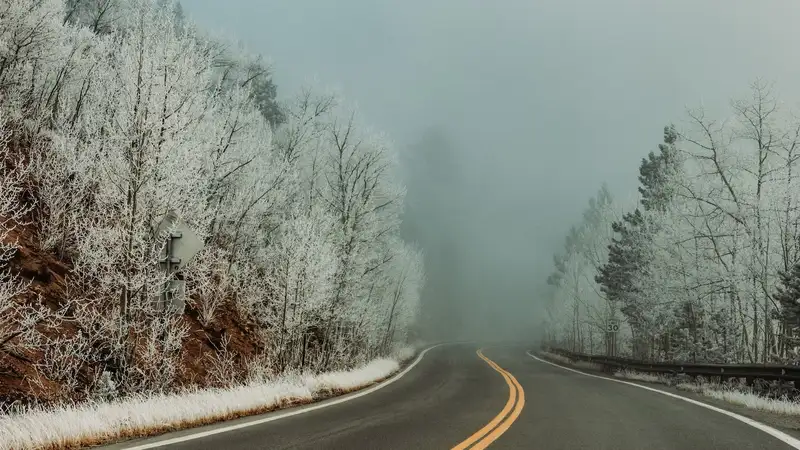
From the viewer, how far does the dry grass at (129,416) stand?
18.8 feet

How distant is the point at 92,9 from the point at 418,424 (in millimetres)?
34646

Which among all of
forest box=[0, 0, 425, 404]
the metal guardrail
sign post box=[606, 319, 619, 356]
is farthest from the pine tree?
forest box=[0, 0, 425, 404]

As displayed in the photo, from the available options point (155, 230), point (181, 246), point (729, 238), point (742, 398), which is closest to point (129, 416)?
point (181, 246)

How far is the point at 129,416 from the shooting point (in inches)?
269

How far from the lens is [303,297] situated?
58.3 feet

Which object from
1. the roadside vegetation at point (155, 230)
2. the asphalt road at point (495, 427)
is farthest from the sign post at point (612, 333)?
the asphalt road at point (495, 427)

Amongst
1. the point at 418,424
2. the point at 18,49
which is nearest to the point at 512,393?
the point at 418,424

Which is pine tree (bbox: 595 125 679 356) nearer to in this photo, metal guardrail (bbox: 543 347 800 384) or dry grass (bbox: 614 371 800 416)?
metal guardrail (bbox: 543 347 800 384)

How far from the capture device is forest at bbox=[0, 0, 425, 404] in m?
9.80

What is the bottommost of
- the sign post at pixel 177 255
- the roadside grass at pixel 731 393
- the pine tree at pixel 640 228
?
the roadside grass at pixel 731 393

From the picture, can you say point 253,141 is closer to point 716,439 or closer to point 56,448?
point 56,448

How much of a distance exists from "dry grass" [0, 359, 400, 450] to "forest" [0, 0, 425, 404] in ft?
3.58

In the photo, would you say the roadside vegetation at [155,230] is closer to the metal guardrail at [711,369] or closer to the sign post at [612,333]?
the metal guardrail at [711,369]

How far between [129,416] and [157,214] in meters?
4.16
